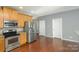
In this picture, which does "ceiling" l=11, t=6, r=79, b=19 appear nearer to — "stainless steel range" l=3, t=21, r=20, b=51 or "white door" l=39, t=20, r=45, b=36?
"white door" l=39, t=20, r=45, b=36

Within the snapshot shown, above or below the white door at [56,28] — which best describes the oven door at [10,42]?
below

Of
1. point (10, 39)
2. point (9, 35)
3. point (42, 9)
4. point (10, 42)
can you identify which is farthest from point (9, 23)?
point (42, 9)

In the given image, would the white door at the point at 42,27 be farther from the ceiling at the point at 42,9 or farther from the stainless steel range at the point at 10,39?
the stainless steel range at the point at 10,39

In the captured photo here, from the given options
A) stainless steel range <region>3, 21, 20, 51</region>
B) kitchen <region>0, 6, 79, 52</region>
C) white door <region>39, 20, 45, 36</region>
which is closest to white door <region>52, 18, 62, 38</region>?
kitchen <region>0, 6, 79, 52</region>

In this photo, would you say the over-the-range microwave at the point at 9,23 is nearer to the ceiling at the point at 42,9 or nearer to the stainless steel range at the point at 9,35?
the stainless steel range at the point at 9,35

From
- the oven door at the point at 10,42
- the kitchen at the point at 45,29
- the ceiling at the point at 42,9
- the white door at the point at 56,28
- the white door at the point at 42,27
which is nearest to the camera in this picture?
the ceiling at the point at 42,9

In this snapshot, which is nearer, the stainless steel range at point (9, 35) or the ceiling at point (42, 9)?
the ceiling at point (42, 9)

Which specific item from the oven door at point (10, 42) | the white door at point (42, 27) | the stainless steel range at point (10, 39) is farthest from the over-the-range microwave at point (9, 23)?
the white door at point (42, 27)

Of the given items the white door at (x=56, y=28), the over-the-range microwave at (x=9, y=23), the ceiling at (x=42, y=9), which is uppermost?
the ceiling at (x=42, y=9)

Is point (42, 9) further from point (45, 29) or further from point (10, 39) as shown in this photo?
point (10, 39)

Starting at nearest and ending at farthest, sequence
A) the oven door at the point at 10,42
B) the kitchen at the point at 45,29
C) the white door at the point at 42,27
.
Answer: the kitchen at the point at 45,29
the white door at the point at 42,27
the oven door at the point at 10,42

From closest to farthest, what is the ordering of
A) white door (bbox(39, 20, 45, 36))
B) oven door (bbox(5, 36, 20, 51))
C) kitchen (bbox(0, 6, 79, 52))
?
kitchen (bbox(0, 6, 79, 52))
white door (bbox(39, 20, 45, 36))
oven door (bbox(5, 36, 20, 51))
